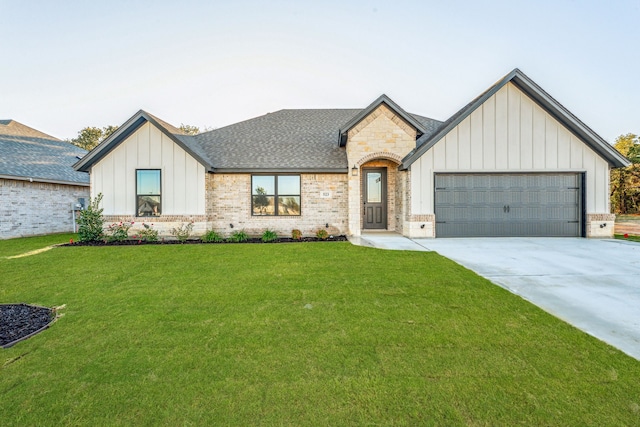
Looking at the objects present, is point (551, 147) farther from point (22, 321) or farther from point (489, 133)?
point (22, 321)

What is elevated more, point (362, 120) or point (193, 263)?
point (362, 120)

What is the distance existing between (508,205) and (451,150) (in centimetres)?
305

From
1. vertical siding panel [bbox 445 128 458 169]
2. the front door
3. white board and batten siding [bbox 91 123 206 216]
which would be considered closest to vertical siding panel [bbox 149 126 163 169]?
white board and batten siding [bbox 91 123 206 216]

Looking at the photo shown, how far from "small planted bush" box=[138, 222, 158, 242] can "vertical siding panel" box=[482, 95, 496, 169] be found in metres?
12.9

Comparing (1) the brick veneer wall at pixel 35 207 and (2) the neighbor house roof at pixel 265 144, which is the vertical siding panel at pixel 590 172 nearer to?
(2) the neighbor house roof at pixel 265 144

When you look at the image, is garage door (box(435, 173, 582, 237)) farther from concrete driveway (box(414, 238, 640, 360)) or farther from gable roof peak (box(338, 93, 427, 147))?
gable roof peak (box(338, 93, 427, 147))

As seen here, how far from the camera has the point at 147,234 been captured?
11.3 m

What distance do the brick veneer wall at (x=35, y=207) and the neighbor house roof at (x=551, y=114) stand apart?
55.6ft

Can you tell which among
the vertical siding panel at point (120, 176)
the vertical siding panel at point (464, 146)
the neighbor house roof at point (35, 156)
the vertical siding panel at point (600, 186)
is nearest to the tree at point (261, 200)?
the vertical siding panel at point (120, 176)

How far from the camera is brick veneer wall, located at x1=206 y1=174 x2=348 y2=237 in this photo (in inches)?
479

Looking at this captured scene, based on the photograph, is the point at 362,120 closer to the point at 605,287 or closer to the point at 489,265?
the point at 489,265

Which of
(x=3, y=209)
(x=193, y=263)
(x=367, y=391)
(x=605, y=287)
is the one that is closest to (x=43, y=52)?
(x=3, y=209)

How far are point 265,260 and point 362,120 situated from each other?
711 centimetres

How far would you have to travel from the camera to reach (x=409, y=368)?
265 centimetres
